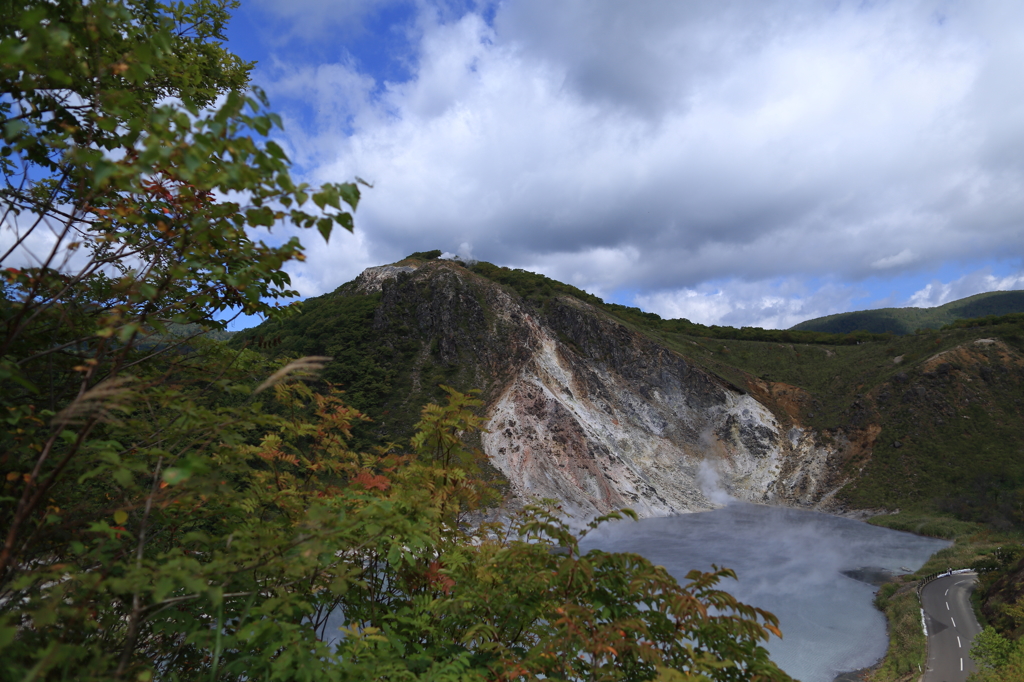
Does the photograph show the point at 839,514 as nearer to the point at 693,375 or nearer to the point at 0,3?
the point at 693,375

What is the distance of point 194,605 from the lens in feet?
8.07

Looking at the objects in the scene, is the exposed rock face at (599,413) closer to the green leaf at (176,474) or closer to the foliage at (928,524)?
the foliage at (928,524)

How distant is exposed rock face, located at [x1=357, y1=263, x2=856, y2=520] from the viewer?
3684 centimetres

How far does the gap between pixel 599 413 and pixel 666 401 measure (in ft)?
29.1

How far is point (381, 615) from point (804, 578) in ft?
95.9

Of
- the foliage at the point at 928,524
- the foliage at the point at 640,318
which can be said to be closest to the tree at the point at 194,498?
the foliage at the point at 928,524

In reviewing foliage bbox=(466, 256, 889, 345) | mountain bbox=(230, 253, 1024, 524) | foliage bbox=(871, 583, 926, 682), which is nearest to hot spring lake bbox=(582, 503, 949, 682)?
foliage bbox=(871, 583, 926, 682)

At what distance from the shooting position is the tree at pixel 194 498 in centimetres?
179

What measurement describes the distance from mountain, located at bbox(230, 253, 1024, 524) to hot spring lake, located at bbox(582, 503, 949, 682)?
12.6 feet

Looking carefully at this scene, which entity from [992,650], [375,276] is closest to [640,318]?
[375,276]

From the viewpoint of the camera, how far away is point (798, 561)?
27.1m

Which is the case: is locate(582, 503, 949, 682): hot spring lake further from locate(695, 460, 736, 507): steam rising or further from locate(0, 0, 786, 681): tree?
locate(0, 0, 786, 681): tree

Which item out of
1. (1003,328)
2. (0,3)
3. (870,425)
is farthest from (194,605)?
(1003,328)

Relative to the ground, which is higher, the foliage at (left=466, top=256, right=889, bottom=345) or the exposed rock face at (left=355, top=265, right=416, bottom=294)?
the exposed rock face at (left=355, top=265, right=416, bottom=294)
